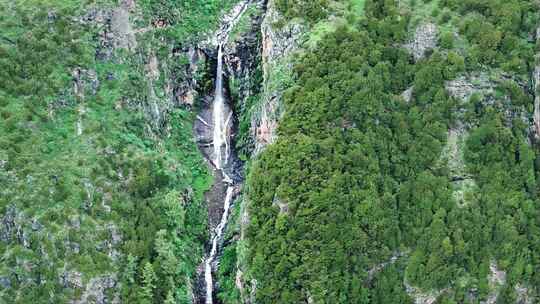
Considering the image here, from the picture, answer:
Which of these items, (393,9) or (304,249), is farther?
(393,9)

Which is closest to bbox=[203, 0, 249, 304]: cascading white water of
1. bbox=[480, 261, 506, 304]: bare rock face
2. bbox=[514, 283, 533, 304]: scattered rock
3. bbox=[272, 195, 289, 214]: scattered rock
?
bbox=[272, 195, 289, 214]: scattered rock

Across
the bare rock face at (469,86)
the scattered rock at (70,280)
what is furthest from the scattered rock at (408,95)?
the scattered rock at (70,280)

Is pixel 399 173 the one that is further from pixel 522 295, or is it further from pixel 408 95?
pixel 522 295

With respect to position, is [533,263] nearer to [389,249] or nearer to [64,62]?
[389,249]

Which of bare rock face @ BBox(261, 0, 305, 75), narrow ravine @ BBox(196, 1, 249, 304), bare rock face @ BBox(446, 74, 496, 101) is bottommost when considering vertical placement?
narrow ravine @ BBox(196, 1, 249, 304)

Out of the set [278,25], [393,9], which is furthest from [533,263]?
[278,25]

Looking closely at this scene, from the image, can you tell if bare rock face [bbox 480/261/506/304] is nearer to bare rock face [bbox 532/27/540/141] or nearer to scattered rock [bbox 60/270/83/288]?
bare rock face [bbox 532/27/540/141]
